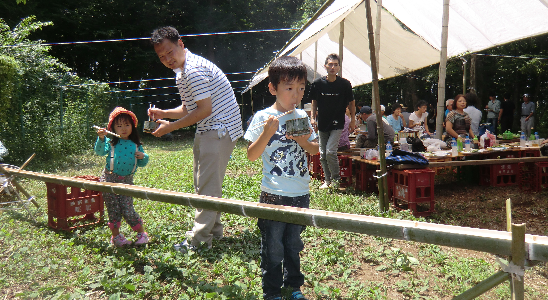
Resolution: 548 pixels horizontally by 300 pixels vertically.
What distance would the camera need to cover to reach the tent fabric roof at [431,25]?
20.8 ft

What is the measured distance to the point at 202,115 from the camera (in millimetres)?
3279

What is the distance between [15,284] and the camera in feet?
9.95

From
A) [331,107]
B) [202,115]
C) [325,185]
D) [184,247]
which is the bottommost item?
[184,247]

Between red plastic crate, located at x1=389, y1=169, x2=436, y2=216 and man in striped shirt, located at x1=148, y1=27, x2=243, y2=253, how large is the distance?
216cm

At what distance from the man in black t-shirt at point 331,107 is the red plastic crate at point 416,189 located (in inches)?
49.4

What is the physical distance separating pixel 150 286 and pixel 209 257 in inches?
25.9

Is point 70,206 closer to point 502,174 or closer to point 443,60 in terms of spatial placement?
point 443,60

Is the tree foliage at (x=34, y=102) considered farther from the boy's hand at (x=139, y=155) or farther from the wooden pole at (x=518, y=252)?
the wooden pole at (x=518, y=252)

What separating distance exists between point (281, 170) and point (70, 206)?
2.85m

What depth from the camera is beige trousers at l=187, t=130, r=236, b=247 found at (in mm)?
3447

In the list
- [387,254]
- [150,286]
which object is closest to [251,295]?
[150,286]

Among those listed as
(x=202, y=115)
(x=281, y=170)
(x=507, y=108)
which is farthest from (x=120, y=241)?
(x=507, y=108)

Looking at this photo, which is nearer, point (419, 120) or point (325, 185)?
point (325, 185)

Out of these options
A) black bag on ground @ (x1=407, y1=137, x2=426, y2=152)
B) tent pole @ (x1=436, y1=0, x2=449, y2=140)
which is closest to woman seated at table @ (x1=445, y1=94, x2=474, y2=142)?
tent pole @ (x1=436, y1=0, x2=449, y2=140)
